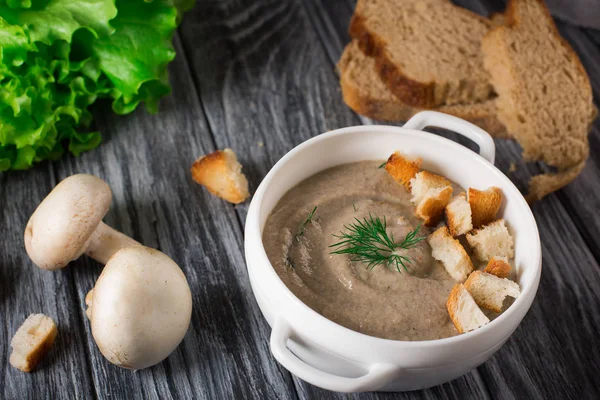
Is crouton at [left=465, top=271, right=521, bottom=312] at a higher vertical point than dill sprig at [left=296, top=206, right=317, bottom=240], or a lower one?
higher

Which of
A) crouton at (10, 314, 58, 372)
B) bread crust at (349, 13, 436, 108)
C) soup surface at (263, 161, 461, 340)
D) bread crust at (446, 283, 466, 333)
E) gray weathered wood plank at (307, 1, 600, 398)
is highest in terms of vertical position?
bread crust at (446, 283, 466, 333)

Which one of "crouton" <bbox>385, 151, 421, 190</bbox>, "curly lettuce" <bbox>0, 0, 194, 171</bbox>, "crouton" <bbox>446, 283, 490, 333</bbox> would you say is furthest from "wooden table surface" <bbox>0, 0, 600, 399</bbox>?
"crouton" <bbox>385, 151, 421, 190</bbox>

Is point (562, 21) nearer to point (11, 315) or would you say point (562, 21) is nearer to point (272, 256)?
point (272, 256)

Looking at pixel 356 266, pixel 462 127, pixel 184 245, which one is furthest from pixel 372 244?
pixel 184 245

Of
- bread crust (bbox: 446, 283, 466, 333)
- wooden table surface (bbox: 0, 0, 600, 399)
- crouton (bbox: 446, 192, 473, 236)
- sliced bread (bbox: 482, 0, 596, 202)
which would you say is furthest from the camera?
sliced bread (bbox: 482, 0, 596, 202)

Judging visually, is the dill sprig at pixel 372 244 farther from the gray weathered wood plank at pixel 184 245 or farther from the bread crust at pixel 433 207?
the gray weathered wood plank at pixel 184 245

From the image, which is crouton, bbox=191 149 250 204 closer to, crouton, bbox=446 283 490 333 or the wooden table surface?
the wooden table surface

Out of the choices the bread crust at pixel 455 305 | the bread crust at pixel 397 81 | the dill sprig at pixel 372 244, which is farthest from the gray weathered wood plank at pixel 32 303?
the bread crust at pixel 397 81
